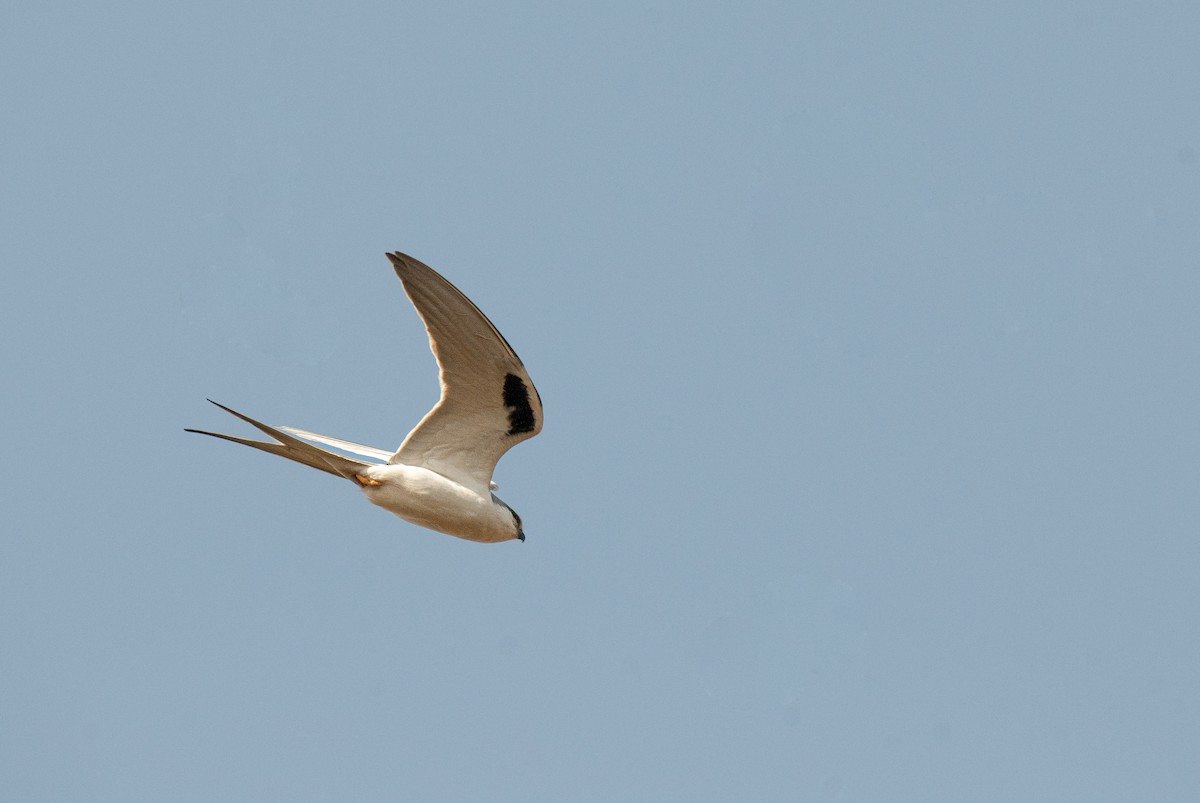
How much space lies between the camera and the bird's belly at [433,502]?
1303 cm

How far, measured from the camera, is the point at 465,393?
42.3ft

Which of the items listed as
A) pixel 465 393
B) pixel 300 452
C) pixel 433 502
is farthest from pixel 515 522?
pixel 300 452

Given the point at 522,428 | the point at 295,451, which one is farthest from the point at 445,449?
the point at 295,451

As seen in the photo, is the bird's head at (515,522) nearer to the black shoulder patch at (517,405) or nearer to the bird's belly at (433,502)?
the bird's belly at (433,502)

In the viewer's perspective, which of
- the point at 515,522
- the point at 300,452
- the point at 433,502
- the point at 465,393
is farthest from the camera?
the point at 515,522

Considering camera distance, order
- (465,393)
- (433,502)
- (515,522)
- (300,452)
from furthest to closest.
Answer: (515,522) → (433,502) → (465,393) → (300,452)

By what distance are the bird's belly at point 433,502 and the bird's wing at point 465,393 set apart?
18 cm

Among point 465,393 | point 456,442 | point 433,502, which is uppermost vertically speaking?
point 465,393

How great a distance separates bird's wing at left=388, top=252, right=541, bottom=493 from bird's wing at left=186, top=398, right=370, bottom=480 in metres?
0.53

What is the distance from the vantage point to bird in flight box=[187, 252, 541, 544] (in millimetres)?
12148

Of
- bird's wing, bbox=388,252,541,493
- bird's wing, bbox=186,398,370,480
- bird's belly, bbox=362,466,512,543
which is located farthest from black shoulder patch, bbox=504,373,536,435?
bird's wing, bbox=186,398,370,480

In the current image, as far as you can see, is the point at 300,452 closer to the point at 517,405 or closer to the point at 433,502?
the point at 433,502

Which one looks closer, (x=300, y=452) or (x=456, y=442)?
(x=300, y=452)

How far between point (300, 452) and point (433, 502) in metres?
1.44
